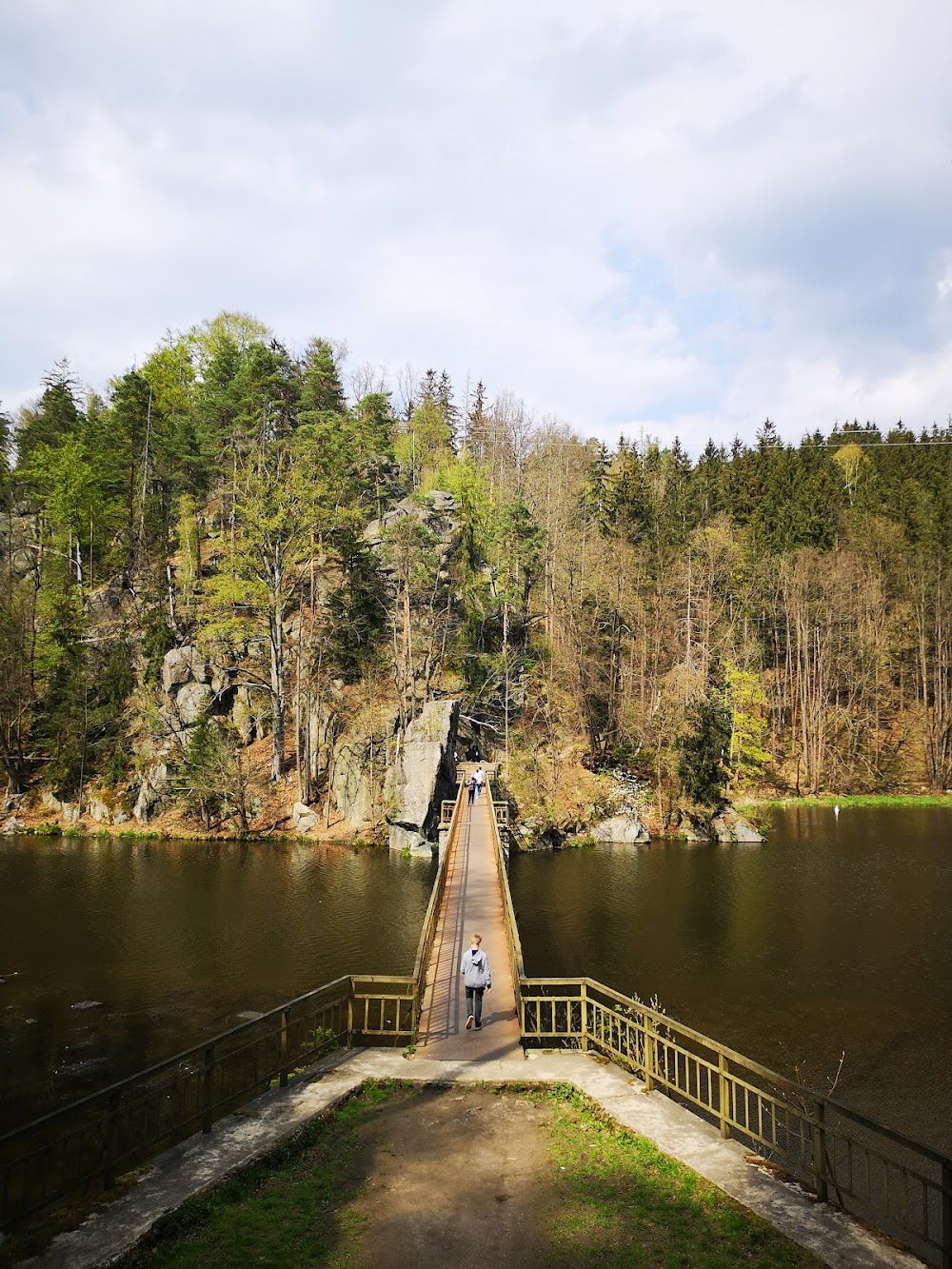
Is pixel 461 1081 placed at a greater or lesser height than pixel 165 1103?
greater

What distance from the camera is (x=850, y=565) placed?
5703 cm

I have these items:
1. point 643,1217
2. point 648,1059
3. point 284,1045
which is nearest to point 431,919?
point 284,1045

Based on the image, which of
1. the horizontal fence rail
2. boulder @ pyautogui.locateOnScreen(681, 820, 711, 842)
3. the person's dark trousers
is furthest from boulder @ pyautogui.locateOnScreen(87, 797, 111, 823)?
the person's dark trousers

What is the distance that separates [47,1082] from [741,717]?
126 feet

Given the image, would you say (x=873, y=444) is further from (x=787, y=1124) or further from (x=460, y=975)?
(x=787, y=1124)

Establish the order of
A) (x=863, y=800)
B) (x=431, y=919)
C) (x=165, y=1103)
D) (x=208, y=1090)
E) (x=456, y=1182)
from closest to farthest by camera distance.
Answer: (x=456, y=1182), (x=208, y=1090), (x=165, y=1103), (x=431, y=919), (x=863, y=800)

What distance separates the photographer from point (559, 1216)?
7.36 m

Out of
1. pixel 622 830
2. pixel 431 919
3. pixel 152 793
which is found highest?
pixel 152 793

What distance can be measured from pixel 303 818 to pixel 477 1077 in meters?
29.1

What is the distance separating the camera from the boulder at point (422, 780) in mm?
34719

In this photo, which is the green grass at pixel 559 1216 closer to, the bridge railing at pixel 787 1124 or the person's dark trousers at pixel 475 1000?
the bridge railing at pixel 787 1124

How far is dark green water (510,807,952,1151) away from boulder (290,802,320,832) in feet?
36.6

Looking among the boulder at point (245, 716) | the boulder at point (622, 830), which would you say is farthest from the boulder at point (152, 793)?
the boulder at point (622, 830)

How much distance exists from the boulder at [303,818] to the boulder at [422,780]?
13.6 feet
